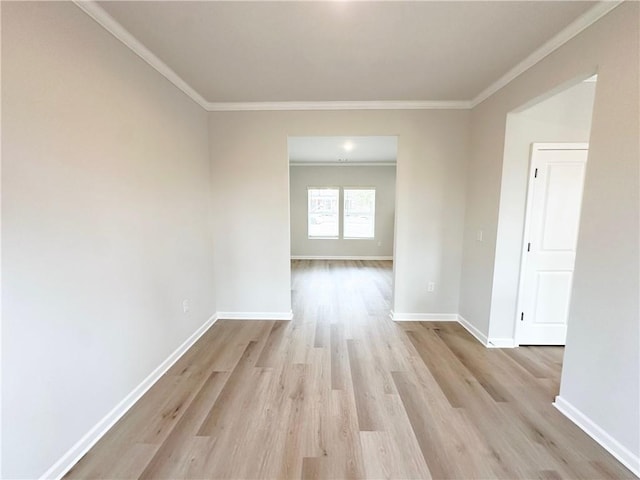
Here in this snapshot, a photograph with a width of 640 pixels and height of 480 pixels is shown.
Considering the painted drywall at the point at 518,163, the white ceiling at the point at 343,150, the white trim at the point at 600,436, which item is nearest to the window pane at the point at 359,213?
the white ceiling at the point at 343,150

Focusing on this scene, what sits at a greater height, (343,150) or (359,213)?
(343,150)

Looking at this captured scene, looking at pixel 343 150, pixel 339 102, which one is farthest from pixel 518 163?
pixel 343 150

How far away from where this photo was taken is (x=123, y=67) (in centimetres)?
188

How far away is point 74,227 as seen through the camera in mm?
1514

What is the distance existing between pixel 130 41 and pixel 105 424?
8.46ft

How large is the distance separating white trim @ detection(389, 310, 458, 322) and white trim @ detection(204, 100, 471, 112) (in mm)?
2501

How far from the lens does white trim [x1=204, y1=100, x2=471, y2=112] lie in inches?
121

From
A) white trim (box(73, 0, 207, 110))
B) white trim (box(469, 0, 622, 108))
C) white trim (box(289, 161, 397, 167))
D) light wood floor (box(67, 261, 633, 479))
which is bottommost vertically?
light wood floor (box(67, 261, 633, 479))

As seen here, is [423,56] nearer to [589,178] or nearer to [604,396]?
[589,178]

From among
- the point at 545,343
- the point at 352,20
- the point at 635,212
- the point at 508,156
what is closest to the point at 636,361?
the point at 635,212

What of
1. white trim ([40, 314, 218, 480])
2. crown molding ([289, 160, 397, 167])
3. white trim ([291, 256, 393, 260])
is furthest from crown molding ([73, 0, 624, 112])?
white trim ([291, 256, 393, 260])

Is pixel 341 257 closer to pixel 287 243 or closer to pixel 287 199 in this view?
pixel 287 243

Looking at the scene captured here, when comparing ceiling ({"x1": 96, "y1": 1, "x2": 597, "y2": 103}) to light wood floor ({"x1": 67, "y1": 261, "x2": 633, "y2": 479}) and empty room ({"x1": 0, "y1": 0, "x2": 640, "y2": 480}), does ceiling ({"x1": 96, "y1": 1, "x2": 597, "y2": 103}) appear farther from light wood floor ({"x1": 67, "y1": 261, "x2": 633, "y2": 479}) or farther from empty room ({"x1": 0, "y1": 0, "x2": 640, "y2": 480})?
light wood floor ({"x1": 67, "y1": 261, "x2": 633, "y2": 479})

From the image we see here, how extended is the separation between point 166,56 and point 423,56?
2.04 m
